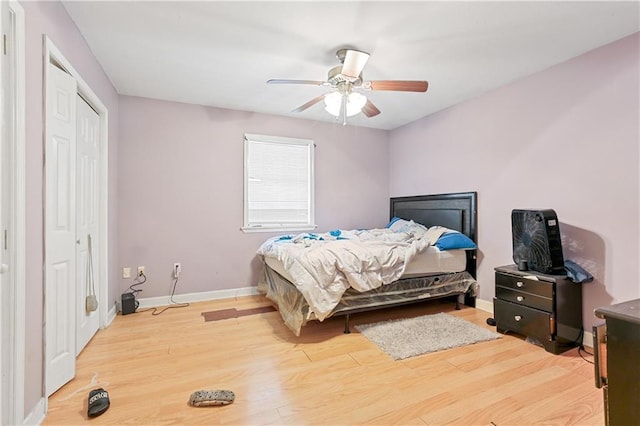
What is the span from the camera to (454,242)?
3281mm

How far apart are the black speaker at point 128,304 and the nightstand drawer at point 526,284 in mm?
3791

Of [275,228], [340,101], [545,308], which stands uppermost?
[340,101]

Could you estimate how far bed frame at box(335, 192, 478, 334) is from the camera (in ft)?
11.5

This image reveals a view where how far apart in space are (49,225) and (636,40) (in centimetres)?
423

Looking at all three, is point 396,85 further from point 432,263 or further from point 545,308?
point 545,308

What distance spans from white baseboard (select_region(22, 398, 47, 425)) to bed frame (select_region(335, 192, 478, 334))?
2094mm

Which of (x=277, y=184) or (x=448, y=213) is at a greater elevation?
(x=277, y=184)

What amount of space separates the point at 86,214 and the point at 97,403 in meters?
1.55

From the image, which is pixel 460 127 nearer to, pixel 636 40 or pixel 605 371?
pixel 636 40

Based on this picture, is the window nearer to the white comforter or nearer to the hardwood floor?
the white comforter

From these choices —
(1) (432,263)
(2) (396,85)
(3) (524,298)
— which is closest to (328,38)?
(2) (396,85)

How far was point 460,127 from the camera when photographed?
146 inches

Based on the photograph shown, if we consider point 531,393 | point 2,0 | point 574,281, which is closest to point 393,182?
point 574,281

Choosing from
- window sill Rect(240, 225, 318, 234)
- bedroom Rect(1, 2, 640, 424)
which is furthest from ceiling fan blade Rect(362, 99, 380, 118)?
window sill Rect(240, 225, 318, 234)
